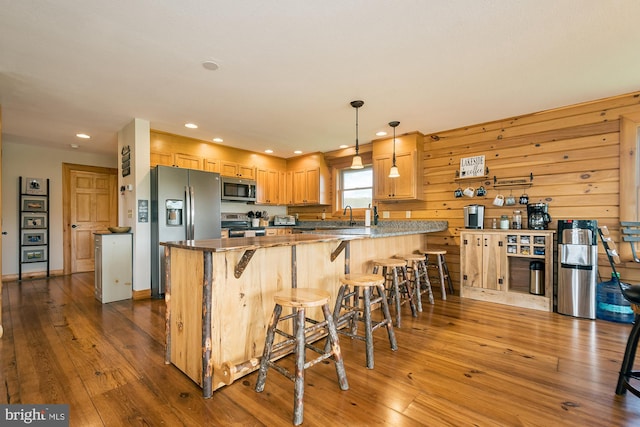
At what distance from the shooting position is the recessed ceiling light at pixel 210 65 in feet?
7.76

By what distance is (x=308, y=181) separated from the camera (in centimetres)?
570

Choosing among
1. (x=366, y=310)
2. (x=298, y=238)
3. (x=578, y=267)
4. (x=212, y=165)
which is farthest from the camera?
(x=212, y=165)

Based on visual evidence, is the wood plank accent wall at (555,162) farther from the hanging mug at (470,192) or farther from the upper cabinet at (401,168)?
the upper cabinet at (401,168)

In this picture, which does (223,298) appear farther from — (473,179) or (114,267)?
(473,179)

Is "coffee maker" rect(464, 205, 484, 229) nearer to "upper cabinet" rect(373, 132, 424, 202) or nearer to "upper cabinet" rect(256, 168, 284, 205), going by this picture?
"upper cabinet" rect(373, 132, 424, 202)

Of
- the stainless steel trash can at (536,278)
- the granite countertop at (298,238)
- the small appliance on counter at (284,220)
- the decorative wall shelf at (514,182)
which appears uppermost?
the decorative wall shelf at (514,182)

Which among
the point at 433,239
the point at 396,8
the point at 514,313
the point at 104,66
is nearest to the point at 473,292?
the point at 514,313

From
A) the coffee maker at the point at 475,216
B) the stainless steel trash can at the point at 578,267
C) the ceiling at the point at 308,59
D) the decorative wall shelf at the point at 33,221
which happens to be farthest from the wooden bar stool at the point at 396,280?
the decorative wall shelf at the point at 33,221

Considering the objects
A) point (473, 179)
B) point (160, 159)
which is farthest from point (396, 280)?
point (160, 159)

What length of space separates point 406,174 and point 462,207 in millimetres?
935

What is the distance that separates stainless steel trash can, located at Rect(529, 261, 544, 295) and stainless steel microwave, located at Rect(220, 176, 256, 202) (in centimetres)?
432

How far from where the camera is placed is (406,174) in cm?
434

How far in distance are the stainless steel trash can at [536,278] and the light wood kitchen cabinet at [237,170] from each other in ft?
15.1

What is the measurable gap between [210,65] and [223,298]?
75.6 inches
